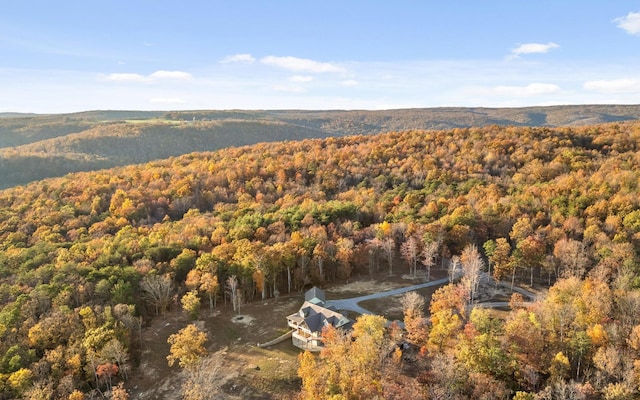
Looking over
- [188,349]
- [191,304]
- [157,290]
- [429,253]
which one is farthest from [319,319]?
[429,253]

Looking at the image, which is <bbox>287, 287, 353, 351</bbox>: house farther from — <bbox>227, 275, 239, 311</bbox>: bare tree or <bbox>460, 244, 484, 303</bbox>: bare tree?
<bbox>460, 244, 484, 303</bbox>: bare tree

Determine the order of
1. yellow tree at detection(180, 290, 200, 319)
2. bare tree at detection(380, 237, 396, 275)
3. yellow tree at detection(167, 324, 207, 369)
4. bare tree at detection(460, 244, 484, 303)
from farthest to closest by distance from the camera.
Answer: bare tree at detection(380, 237, 396, 275)
bare tree at detection(460, 244, 484, 303)
yellow tree at detection(180, 290, 200, 319)
yellow tree at detection(167, 324, 207, 369)

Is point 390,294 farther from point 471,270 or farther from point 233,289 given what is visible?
point 233,289

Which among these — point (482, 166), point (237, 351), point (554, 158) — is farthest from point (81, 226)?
point (554, 158)

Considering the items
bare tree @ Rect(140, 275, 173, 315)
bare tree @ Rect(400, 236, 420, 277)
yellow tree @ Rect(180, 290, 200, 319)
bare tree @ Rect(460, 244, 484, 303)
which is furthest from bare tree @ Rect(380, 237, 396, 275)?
bare tree @ Rect(140, 275, 173, 315)

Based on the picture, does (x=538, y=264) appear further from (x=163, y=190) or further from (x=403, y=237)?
(x=163, y=190)

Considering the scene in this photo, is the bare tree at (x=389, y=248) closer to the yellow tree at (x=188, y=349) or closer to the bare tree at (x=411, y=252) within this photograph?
the bare tree at (x=411, y=252)
